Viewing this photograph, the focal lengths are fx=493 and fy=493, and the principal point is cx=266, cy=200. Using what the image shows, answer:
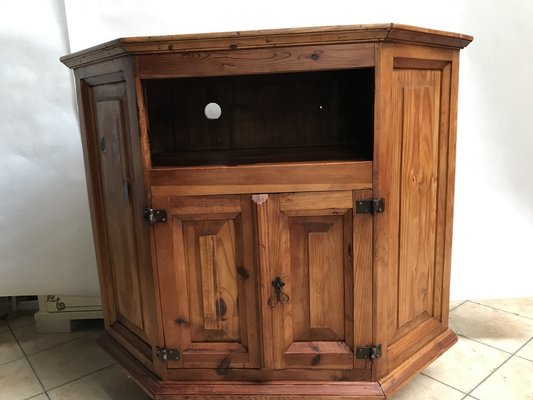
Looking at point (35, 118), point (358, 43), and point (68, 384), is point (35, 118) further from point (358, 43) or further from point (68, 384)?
point (358, 43)

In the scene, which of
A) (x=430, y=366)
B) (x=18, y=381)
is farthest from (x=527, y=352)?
(x=18, y=381)

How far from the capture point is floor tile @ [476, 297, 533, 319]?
193cm

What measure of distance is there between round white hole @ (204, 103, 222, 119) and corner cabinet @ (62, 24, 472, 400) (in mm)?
219

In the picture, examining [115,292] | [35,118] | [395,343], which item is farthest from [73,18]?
[395,343]

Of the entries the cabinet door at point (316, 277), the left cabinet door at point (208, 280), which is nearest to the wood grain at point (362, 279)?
the cabinet door at point (316, 277)

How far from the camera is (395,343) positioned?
134cm

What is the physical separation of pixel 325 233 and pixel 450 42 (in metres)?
0.60

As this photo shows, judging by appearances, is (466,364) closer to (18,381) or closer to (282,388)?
(282,388)

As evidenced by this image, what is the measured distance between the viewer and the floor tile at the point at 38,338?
6.11ft

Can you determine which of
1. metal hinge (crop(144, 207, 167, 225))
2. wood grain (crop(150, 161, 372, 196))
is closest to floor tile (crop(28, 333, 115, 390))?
metal hinge (crop(144, 207, 167, 225))

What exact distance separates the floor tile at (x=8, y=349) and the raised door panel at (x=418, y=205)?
1.35m

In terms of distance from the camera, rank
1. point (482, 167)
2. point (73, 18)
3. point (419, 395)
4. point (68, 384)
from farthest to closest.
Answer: point (482, 167) → point (73, 18) → point (68, 384) → point (419, 395)

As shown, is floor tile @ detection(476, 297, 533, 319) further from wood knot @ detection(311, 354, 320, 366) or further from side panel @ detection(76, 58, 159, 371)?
side panel @ detection(76, 58, 159, 371)

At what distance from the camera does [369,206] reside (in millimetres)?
1202
